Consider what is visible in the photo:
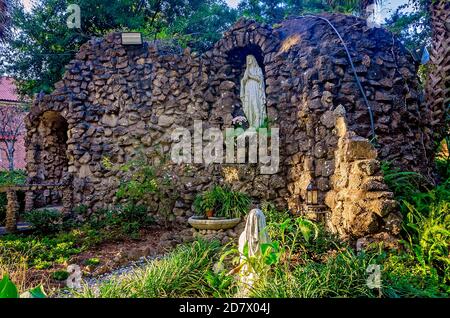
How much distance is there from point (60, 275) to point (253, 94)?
14.7 ft

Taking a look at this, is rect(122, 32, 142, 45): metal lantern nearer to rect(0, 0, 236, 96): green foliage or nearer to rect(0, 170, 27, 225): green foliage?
rect(0, 0, 236, 96): green foliage

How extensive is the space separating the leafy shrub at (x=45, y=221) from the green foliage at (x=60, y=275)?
8.41 ft

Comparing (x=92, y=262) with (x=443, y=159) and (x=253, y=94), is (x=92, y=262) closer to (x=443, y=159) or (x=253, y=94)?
(x=253, y=94)

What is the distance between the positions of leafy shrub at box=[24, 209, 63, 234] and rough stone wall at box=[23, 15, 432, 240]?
826mm

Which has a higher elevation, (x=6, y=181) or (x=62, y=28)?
(x=62, y=28)

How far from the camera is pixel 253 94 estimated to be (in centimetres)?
625

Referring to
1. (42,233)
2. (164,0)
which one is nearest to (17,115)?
(164,0)

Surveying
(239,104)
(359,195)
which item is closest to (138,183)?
(239,104)

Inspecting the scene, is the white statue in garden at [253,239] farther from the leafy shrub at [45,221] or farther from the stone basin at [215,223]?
the leafy shrub at [45,221]

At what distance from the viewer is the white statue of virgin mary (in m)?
6.18

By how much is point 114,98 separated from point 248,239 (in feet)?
18.3

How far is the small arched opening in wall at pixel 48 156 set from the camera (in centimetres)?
800
